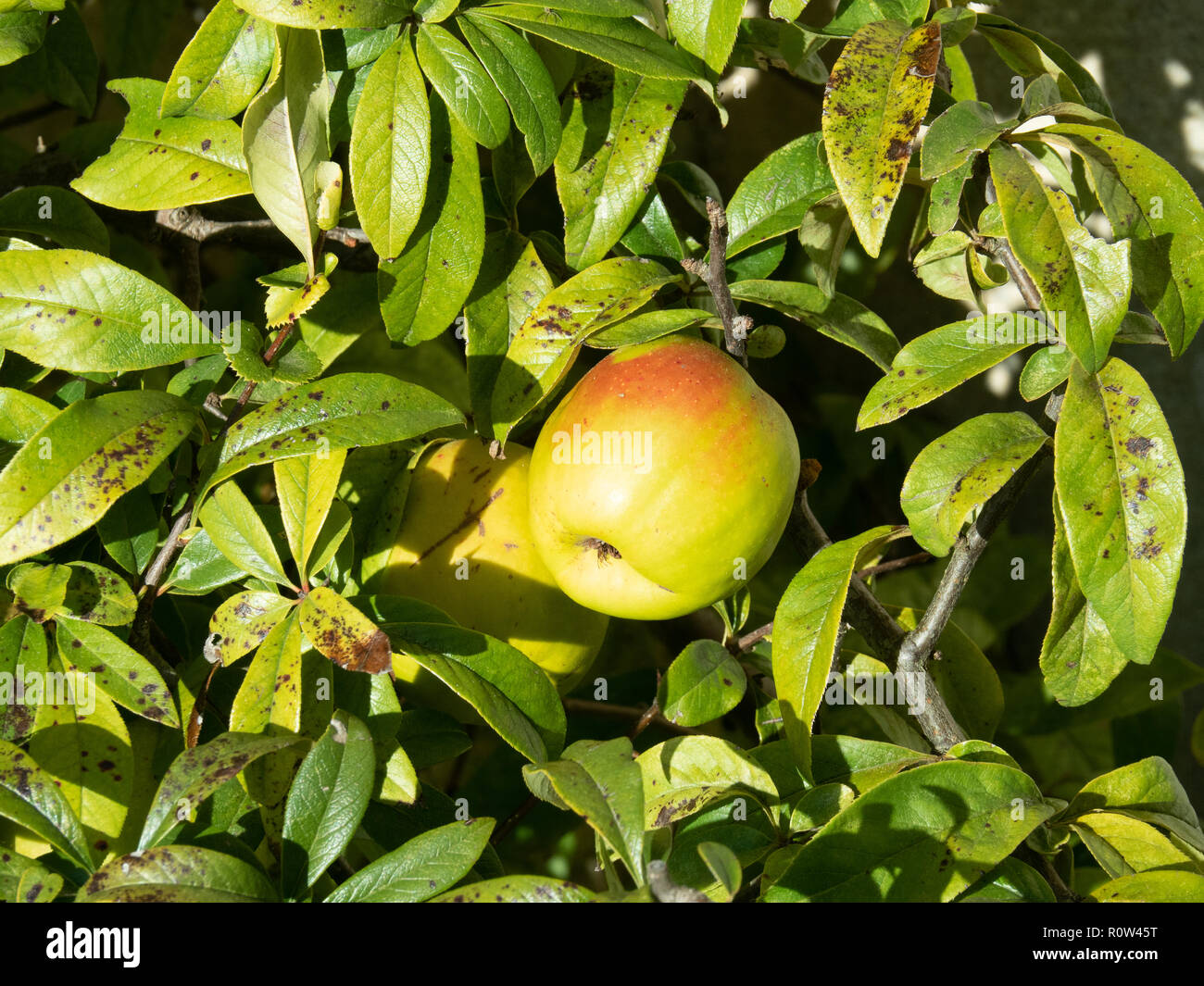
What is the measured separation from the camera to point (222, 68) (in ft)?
2.30

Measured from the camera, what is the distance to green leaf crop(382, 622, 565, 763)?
0.65 m

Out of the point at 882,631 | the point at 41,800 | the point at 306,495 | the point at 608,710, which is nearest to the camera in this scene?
the point at 41,800

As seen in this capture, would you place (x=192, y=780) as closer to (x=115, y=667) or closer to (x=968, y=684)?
(x=115, y=667)

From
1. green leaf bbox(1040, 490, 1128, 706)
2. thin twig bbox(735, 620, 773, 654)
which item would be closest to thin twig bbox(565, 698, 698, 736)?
thin twig bbox(735, 620, 773, 654)

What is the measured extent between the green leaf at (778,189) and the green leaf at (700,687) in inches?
12.0

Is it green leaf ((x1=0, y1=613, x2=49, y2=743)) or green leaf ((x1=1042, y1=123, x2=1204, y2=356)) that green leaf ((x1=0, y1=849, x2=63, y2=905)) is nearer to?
green leaf ((x1=0, y1=613, x2=49, y2=743))

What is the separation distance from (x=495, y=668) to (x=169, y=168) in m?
0.42

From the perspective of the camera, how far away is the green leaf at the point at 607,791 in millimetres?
505

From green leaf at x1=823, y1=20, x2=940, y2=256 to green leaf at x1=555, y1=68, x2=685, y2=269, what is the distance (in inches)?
5.6

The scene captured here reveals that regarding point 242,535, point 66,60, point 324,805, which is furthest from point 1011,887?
point 66,60

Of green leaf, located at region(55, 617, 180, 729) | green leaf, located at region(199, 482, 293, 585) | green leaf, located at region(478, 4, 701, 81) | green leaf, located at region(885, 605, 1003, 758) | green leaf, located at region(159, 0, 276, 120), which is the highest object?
green leaf, located at region(478, 4, 701, 81)

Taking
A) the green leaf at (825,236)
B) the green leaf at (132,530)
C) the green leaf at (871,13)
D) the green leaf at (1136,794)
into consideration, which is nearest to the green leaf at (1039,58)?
the green leaf at (871,13)

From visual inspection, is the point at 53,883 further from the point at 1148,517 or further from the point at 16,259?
the point at 1148,517

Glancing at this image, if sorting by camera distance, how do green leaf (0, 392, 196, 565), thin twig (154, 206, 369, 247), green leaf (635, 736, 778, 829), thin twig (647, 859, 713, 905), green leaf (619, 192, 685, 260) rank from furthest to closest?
1. thin twig (154, 206, 369, 247)
2. green leaf (619, 192, 685, 260)
3. green leaf (635, 736, 778, 829)
4. green leaf (0, 392, 196, 565)
5. thin twig (647, 859, 713, 905)
